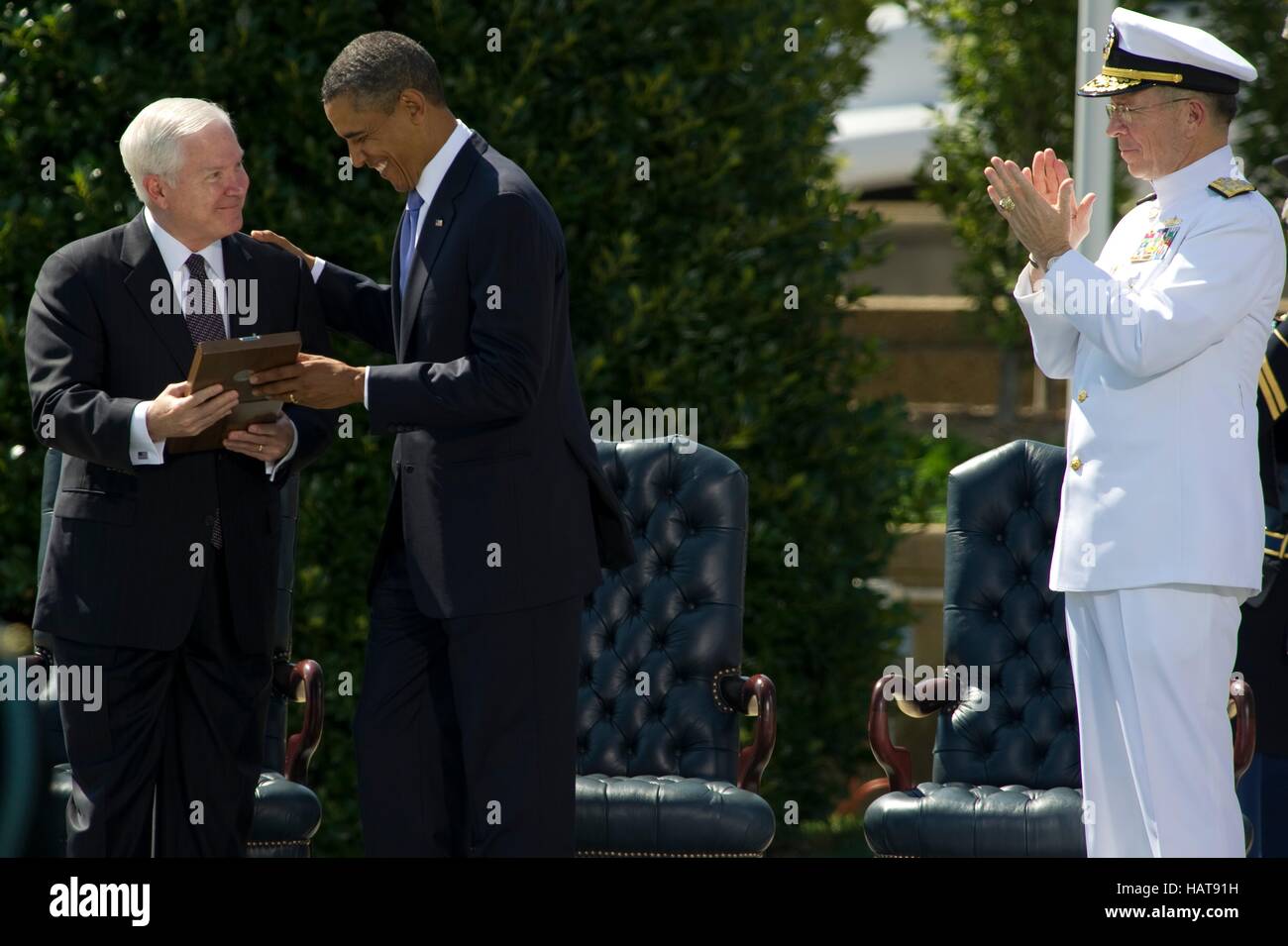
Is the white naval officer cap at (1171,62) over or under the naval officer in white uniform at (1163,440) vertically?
over

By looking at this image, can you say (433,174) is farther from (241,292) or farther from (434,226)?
(241,292)

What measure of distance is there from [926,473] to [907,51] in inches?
240

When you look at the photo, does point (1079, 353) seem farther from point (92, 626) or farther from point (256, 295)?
point (92, 626)

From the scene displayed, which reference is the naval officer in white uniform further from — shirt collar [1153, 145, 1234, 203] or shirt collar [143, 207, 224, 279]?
shirt collar [143, 207, 224, 279]

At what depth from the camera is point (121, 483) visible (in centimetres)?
363

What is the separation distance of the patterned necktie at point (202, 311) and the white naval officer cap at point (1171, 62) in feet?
6.07

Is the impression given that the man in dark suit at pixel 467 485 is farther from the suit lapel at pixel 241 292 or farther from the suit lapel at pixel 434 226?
the suit lapel at pixel 241 292

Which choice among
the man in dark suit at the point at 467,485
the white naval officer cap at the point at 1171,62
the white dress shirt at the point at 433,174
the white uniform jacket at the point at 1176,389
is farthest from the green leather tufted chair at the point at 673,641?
the white naval officer cap at the point at 1171,62

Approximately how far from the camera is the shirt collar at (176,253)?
3.74m

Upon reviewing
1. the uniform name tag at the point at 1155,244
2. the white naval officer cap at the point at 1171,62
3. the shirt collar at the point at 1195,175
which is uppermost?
the white naval officer cap at the point at 1171,62

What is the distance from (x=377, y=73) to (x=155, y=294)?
66 cm

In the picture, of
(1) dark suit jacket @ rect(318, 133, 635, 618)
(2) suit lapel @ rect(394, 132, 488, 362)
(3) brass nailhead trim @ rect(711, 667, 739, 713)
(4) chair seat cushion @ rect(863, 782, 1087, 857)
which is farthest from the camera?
(3) brass nailhead trim @ rect(711, 667, 739, 713)

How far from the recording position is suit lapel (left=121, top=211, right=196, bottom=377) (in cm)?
365

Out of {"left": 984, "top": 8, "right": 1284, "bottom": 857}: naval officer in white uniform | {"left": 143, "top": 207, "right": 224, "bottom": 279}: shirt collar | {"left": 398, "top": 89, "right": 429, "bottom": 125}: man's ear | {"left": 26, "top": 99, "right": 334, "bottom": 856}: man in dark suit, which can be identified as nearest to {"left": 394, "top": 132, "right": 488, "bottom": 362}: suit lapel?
{"left": 398, "top": 89, "right": 429, "bottom": 125}: man's ear
